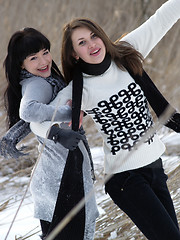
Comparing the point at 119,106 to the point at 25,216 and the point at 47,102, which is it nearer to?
the point at 47,102

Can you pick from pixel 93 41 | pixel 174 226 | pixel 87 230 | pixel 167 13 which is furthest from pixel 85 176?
pixel 167 13

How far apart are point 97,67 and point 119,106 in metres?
0.15

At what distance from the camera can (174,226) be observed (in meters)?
1.24

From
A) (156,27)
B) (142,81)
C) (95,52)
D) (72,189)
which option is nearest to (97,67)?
(95,52)

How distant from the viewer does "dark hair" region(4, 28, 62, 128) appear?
56.0 inches

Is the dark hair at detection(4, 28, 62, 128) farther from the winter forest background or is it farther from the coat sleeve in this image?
the winter forest background

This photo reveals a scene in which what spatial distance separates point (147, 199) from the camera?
1.28 meters

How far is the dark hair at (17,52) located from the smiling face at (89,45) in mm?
145

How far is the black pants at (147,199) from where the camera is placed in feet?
4.08

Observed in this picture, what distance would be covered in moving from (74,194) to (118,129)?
0.84 ft

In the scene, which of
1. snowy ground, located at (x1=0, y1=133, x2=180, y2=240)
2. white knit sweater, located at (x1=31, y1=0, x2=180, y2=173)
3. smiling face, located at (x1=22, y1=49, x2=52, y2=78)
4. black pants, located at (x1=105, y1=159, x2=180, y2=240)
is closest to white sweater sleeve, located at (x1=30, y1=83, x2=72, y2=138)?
white knit sweater, located at (x1=31, y1=0, x2=180, y2=173)

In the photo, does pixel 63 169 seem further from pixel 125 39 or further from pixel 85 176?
pixel 125 39

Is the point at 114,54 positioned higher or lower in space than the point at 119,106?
higher

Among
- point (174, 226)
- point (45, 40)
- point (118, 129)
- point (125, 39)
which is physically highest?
point (45, 40)
